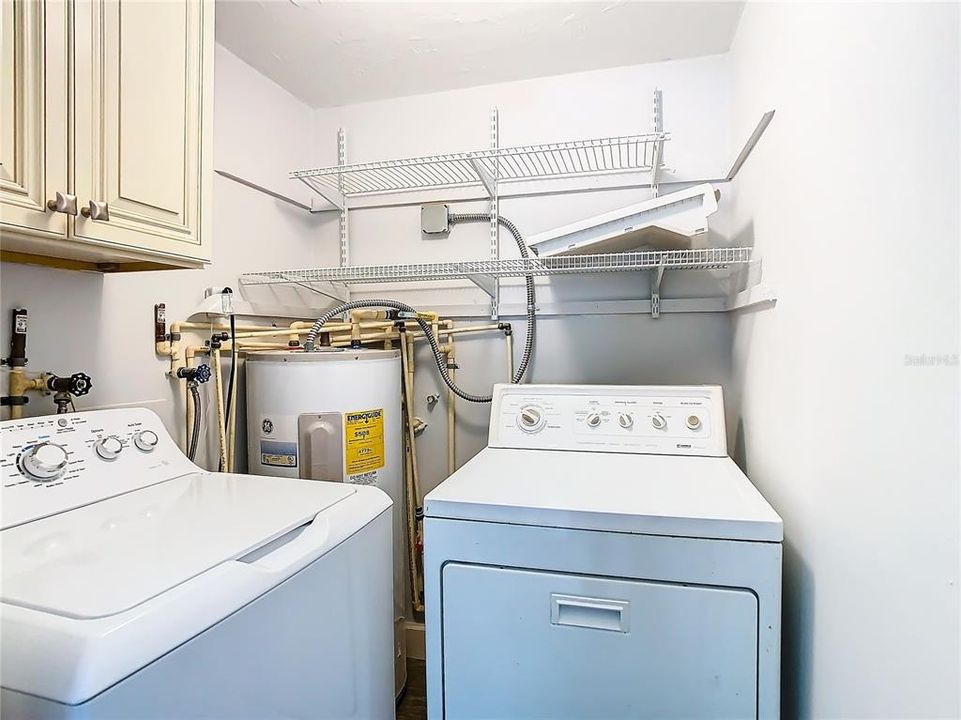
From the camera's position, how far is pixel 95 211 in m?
0.95

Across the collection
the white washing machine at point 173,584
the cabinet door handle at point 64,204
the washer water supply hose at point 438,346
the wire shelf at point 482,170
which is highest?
the wire shelf at point 482,170

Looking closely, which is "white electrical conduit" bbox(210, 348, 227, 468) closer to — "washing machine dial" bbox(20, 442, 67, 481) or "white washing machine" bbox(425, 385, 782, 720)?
"washing machine dial" bbox(20, 442, 67, 481)

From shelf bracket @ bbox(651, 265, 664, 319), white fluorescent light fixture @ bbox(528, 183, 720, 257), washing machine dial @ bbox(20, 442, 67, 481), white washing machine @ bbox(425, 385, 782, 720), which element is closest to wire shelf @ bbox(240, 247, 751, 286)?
white fluorescent light fixture @ bbox(528, 183, 720, 257)

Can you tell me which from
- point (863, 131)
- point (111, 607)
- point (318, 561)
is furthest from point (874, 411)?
point (111, 607)

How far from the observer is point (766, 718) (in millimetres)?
Result: 1023

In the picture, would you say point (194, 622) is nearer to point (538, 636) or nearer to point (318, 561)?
point (318, 561)

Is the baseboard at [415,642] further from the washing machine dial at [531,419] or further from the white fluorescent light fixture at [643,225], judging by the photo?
the white fluorescent light fixture at [643,225]

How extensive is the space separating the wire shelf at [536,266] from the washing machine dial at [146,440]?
65 centimetres

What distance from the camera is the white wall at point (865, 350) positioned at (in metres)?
0.63

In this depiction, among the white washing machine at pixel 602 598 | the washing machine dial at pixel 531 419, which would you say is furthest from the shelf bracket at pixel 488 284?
the white washing machine at pixel 602 598

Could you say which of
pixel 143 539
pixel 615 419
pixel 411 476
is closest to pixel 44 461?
pixel 143 539

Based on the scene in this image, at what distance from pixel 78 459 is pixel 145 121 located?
0.67m

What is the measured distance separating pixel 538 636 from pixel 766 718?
43cm

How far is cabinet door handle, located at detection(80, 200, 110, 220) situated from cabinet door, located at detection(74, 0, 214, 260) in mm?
13
